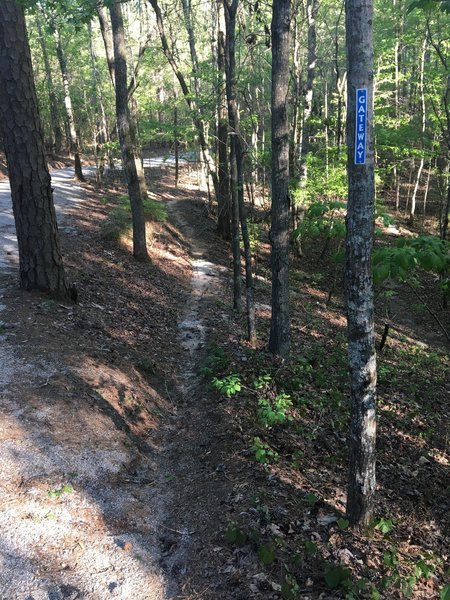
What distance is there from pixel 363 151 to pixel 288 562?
3.44m

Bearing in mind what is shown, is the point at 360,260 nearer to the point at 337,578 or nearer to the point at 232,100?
the point at 337,578

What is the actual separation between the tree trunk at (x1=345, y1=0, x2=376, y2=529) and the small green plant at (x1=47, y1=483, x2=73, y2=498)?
279 centimetres

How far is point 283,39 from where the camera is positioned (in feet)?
23.4

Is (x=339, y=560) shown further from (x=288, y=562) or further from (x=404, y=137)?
(x=404, y=137)

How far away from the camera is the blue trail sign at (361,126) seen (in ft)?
10.7

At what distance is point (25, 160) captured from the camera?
7422mm

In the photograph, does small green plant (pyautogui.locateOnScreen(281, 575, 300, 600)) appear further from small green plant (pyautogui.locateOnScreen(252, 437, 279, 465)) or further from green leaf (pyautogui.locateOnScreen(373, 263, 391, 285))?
green leaf (pyautogui.locateOnScreen(373, 263, 391, 285))

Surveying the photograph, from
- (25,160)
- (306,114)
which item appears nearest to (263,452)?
(25,160)

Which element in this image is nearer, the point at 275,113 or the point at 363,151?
the point at 363,151

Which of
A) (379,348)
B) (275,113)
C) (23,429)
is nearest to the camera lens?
(23,429)

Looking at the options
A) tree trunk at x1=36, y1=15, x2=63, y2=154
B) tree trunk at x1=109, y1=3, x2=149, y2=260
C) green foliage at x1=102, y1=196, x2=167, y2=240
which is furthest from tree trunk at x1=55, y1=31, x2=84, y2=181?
tree trunk at x1=109, y1=3, x2=149, y2=260

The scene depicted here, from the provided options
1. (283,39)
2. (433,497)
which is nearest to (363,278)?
(433,497)

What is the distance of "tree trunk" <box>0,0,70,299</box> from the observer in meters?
7.12

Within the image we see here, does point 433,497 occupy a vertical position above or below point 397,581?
below
